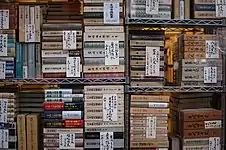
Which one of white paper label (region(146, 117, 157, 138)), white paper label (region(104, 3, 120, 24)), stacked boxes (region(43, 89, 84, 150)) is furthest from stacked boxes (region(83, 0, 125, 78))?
white paper label (region(146, 117, 157, 138))

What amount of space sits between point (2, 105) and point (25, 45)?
451 mm

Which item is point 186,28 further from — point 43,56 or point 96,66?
point 43,56

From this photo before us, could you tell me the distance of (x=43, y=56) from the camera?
230cm

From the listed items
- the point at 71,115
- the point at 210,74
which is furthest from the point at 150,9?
the point at 71,115

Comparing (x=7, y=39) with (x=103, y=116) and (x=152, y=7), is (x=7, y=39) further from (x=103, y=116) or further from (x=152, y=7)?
(x=152, y=7)

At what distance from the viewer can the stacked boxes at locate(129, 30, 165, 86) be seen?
91.9 inches

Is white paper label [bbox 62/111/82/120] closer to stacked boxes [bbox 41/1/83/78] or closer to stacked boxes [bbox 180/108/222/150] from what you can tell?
stacked boxes [bbox 41/1/83/78]

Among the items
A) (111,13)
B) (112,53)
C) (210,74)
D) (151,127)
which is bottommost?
(151,127)

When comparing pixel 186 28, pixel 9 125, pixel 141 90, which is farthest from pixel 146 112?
pixel 9 125

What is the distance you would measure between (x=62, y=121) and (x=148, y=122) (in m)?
0.60

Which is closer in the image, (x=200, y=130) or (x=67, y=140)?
(x=67, y=140)

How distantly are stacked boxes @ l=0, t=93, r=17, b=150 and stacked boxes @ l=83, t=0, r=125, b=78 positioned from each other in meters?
0.56

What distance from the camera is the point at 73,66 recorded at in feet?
7.52

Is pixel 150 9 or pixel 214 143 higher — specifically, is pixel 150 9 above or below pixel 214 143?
above
